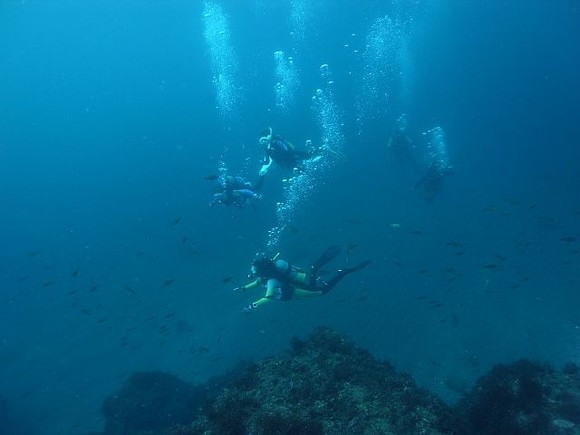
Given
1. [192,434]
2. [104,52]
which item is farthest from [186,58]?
[192,434]

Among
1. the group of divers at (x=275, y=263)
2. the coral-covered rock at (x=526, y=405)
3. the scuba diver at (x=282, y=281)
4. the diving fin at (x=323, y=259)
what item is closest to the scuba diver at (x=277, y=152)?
the group of divers at (x=275, y=263)

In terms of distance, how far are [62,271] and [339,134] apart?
33.3 meters

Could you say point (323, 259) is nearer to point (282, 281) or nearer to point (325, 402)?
point (282, 281)

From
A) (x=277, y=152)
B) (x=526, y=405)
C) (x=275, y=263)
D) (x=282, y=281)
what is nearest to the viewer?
(x=526, y=405)

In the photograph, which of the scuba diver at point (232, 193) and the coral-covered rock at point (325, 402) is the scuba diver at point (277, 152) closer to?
the scuba diver at point (232, 193)

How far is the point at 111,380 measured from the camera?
65.7 feet

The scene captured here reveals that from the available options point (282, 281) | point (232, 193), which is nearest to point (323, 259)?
point (282, 281)

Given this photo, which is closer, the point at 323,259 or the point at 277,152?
the point at 323,259

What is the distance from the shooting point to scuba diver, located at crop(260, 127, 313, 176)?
13.4 meters

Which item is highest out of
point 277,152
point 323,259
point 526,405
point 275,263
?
point 277,152

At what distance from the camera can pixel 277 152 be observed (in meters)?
13.6

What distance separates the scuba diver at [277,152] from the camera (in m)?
13.4

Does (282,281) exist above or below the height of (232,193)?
below

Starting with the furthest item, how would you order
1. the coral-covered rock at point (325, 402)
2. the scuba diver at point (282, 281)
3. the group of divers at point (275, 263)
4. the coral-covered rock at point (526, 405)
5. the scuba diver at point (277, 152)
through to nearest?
1. the scuba diver at point (277, 152)
2. the group of divers at point (275, 263)
3. the scuba diver at point (282, 281)
4. the coral-covered rock at point (526, 405)
5. the coral-covered rock at point (325, 402)
